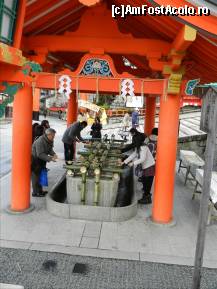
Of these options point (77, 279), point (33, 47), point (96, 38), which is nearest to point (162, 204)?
point (77, 279)

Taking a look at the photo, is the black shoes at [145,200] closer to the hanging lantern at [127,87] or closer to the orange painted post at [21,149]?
the orange painted post at [21,149]

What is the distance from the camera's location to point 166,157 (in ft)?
22.1

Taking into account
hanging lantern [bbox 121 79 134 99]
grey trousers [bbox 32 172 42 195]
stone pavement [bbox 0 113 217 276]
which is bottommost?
stone pavement [bbox 0 113 217 276]

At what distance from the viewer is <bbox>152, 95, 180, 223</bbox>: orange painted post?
659cm

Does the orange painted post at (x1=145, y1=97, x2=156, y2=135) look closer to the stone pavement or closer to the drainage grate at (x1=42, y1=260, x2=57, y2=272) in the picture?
the stone pavement

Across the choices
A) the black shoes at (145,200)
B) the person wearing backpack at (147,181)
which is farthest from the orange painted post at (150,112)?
the black shoes at (145,200)

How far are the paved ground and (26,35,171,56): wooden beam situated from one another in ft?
12.7

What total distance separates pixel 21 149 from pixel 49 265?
9.20 feet

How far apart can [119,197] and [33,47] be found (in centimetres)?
429

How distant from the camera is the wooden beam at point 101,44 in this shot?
634cm

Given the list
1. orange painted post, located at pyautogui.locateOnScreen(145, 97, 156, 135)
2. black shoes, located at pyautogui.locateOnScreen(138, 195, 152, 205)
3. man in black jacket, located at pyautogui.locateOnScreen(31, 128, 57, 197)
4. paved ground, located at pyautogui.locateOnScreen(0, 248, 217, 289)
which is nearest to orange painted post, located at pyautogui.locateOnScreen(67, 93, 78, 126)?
orange painted post, located at pyautogui.locateOnScreen(145, 97, 156, 135)

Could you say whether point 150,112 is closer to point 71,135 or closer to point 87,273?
point 71,135

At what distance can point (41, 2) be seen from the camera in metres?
5.82

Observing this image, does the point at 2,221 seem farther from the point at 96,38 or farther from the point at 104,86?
the point at 96,38
